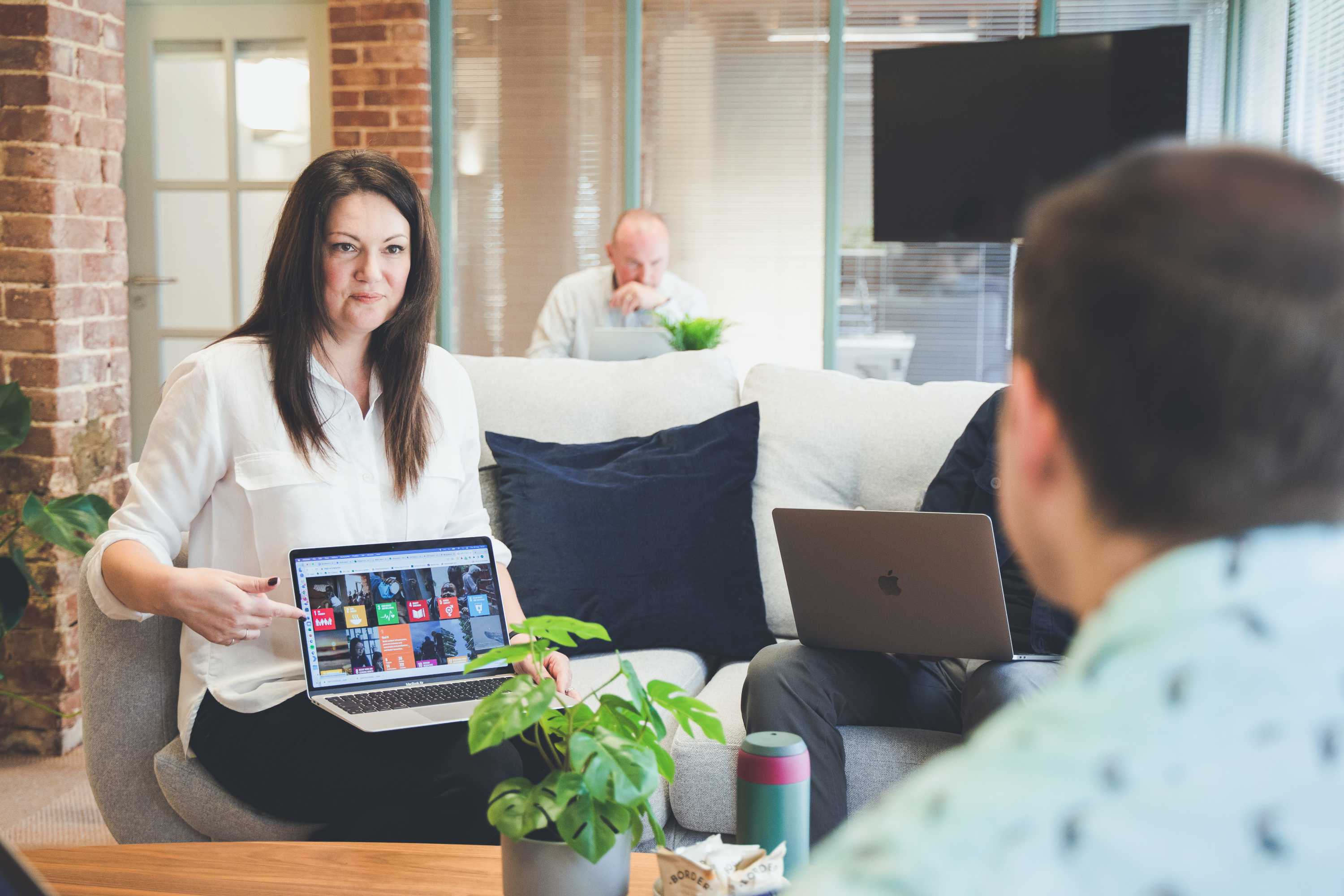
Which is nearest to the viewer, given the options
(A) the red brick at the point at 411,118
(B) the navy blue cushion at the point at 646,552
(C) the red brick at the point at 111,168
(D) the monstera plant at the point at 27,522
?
(B) the navy blue cushion at the point at 646,552

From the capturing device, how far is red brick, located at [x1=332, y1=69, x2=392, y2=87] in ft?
13.3

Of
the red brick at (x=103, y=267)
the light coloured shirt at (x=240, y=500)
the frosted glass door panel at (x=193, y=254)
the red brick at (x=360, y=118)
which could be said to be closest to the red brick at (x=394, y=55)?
the red brick at (x=360, y=118)

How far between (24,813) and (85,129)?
1.66 meters

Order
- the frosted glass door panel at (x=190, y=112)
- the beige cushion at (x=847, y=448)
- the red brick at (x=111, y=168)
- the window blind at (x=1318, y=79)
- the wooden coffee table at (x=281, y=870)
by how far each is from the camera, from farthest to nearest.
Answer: the frosted glass door panel at (x=190, y=112) → the window blind at (x=1318, y=79) → the red brick at (x=111, y=168) → the beige cushion at (x=847, y=448) → the wooden coffee table at (x=281, y=870)

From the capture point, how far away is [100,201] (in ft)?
9.91

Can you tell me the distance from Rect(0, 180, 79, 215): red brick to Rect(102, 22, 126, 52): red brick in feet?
1.46

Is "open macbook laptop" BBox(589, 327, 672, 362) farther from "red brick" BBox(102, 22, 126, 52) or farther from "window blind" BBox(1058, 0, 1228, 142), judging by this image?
"window blind" BBox(1058, 0, 1228, 142)

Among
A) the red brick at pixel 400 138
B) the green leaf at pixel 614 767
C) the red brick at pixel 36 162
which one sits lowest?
the green leaf at pixel 614 767

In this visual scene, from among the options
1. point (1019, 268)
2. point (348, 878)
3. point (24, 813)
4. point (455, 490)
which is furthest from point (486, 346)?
point (1019, 268)

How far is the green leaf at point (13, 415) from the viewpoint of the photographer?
8.81 feet

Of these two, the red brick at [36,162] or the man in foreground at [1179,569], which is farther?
the red brick at [36,162]

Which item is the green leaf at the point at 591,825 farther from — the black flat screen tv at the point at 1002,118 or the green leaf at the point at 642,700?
the black flat screen tv at the point at 1002,118

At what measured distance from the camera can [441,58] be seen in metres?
4.32

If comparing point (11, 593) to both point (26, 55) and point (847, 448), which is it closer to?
point (26, 55)
